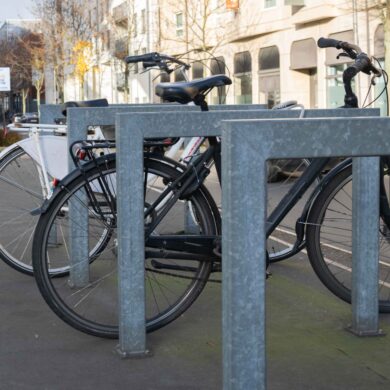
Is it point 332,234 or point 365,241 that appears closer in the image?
point 365,241

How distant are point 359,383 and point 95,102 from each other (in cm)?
267

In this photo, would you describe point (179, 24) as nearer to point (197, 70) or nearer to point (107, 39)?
point (197, 70)

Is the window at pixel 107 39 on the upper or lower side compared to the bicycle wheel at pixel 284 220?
upper

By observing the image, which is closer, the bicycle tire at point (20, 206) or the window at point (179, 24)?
the bicycle tire at point (20, 206)

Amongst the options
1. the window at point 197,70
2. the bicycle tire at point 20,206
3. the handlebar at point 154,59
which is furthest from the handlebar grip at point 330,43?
the window at point 197,70

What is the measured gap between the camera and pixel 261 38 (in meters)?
39.4

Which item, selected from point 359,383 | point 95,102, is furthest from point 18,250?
point 359,383

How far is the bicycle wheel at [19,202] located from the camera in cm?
664

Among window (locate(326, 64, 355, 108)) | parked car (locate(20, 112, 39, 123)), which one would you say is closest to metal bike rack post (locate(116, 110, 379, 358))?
window (locate(326, 64, 355, 108))

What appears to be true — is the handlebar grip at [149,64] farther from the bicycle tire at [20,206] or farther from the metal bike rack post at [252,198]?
the metal bike rack post at [252,198]

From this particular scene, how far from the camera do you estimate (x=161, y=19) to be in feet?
162

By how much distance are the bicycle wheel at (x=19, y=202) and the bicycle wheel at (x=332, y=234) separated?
2.06 metres

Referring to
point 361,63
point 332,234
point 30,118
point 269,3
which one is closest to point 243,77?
point 269,3

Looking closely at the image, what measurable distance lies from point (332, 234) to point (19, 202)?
3.48 metres
